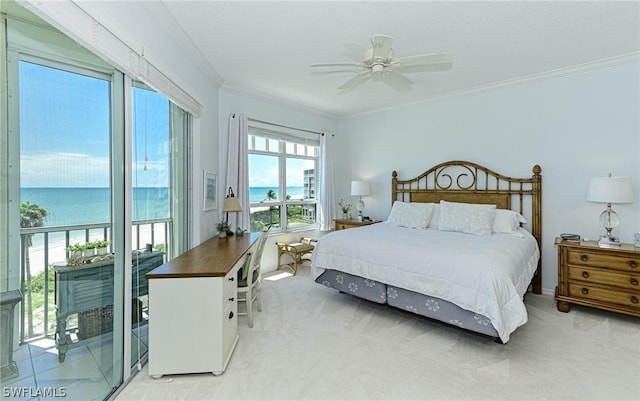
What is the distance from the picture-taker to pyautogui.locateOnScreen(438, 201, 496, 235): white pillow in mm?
3654

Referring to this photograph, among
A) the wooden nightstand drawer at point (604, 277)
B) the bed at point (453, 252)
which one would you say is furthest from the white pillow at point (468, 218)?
the wooden nightstand drawer at point (604, 277)

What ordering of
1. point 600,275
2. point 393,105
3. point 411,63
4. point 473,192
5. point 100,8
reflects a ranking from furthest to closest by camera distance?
1. point 393,105
2. point 473,192
3. point 600,275
4. point 411,63
5. point 100,8

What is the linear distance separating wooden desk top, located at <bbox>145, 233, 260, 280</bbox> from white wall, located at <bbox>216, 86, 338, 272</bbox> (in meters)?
0.94

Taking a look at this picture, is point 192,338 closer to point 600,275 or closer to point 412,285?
point 412,285

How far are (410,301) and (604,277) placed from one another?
2.01 m

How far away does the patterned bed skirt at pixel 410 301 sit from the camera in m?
2.48

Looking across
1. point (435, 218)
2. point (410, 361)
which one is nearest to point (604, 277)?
point (435, 218)

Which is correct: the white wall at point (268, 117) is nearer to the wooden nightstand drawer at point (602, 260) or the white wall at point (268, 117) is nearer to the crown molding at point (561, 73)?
the crown molding at point (561, 73)

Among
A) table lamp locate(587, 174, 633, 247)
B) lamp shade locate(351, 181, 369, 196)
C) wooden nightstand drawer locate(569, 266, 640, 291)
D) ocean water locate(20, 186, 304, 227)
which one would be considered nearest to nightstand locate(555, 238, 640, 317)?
wooden nightstand drawer locate(569, 266, 640, 291)

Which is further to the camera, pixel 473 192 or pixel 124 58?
pixel 473 192

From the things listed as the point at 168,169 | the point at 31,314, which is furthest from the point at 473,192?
the point at 31,314

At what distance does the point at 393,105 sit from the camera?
5160 mm

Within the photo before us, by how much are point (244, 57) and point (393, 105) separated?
2.87 meters

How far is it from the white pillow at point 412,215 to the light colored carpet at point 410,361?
1.41 meters
